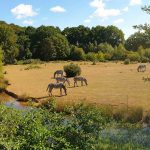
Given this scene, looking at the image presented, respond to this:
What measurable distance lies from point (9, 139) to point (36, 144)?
3.28 feet

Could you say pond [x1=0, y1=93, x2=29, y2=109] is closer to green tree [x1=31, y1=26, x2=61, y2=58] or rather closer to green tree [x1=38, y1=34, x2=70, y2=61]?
green tree [x1=38, y1=34, x2=70, y2=61]

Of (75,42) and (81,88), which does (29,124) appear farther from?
(75,42)

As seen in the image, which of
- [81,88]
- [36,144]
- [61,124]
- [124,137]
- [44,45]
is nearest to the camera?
[36,144]

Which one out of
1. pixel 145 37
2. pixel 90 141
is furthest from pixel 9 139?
pixel 145 37

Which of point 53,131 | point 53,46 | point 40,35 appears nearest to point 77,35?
point 40,35

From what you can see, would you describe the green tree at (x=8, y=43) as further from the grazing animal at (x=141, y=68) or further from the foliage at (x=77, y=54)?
the grazing animal at (x=141, y=68)

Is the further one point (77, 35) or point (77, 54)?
point (77, 35)

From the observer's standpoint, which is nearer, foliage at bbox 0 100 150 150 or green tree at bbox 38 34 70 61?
foliage at bbox 0 100 150 150

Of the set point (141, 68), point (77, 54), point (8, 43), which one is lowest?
point (141, 68)

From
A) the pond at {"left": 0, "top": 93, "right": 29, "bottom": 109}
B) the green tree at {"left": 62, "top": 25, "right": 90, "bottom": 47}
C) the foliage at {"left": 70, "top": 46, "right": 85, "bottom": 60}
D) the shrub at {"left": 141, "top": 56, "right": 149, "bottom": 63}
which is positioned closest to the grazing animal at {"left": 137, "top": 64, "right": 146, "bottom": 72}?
the pond at {"left": 0, "top": 93, "right": 29, "bottom": 109}

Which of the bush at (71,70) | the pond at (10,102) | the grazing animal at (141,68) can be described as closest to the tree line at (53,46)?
the grazing animal at (141,68)

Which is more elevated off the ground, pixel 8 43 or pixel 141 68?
pixel 8 43

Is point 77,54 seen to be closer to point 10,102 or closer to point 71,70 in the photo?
point 71,70

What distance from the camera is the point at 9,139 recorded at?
49.5 feet
